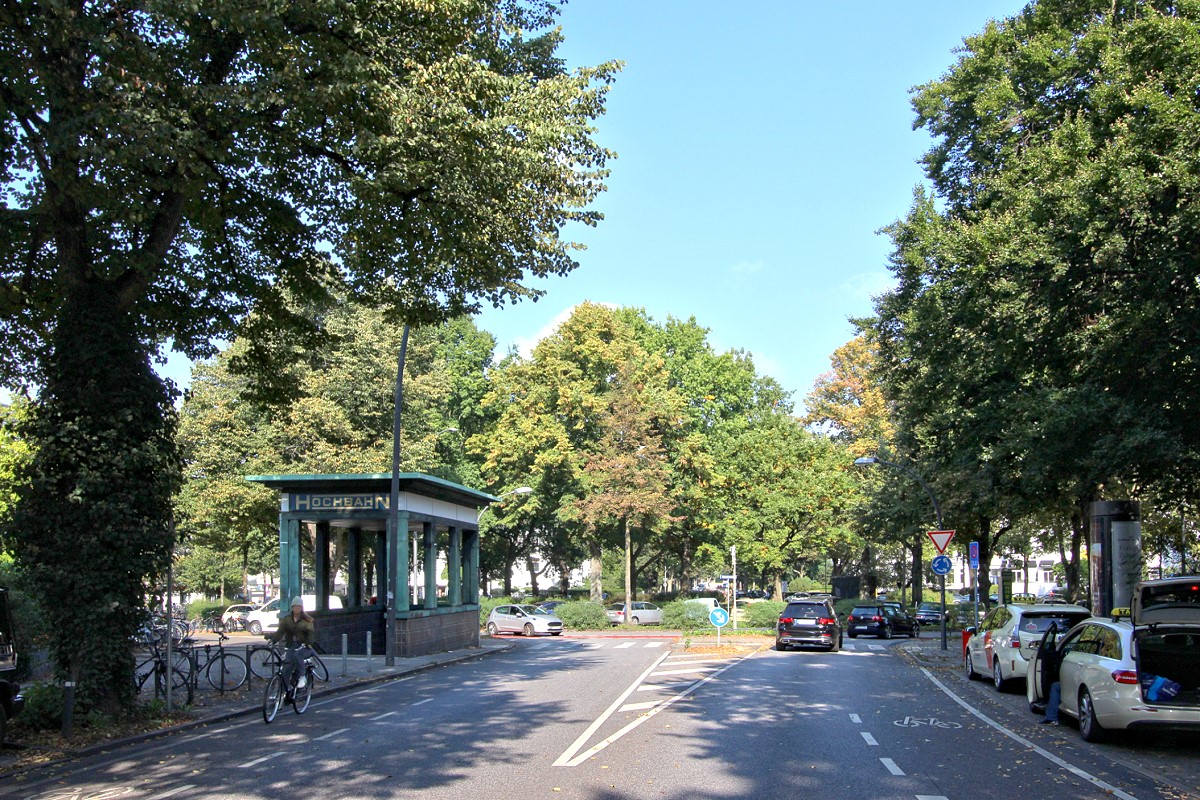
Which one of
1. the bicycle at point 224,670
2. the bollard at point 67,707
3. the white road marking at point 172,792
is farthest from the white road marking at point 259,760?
the bicycle at point 224,670

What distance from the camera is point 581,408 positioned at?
52844 mm

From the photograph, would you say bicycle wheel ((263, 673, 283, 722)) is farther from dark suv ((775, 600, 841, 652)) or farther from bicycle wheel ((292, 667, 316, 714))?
dark suv ((775, 600, 841, 652))

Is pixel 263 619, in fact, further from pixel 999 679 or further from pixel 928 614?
pixel 999 679

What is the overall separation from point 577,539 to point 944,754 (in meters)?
45.4

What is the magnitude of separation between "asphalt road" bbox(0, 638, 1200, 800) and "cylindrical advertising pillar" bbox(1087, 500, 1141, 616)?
427 cm

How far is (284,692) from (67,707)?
10.6 ft

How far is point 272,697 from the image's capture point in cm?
1446

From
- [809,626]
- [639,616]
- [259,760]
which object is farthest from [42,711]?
[639,616]

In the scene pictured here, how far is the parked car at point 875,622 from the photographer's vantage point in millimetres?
42375

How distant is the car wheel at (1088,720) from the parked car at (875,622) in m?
30.9

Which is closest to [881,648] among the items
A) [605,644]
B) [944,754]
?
[605,644]

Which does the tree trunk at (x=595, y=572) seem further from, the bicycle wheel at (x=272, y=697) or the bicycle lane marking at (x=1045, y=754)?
the bicycle wheel at (x=272, y=697)

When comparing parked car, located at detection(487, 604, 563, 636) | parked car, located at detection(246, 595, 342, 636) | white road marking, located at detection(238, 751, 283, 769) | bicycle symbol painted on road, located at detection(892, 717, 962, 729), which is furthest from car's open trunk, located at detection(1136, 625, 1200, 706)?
parked car, located at detection(246, 595, 342, 636)

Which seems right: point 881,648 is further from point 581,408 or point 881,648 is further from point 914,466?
point 581,408
